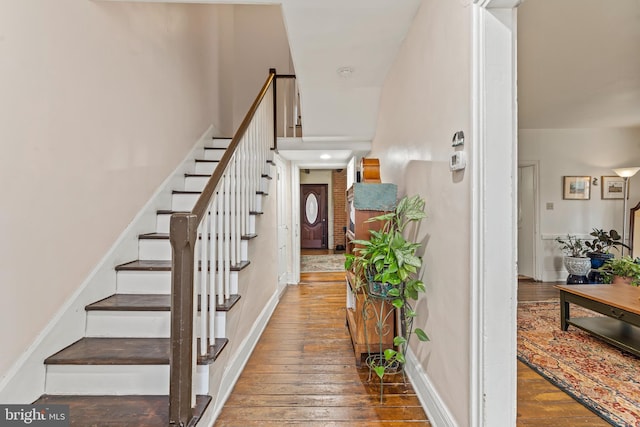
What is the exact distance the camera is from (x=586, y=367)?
86.0 inches

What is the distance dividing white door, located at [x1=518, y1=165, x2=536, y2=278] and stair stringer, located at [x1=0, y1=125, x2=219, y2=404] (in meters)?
5.48

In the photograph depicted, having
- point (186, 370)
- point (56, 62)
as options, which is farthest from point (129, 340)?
point (56, 62)

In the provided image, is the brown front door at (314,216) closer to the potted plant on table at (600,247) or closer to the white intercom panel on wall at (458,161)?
the potted plant on table at (600,247)

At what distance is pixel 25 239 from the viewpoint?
1.43 m

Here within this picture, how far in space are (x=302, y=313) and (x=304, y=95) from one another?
7.73 feet

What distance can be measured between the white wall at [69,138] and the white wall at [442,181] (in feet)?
6.61

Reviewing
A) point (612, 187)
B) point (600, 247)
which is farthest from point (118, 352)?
point (612, 187)

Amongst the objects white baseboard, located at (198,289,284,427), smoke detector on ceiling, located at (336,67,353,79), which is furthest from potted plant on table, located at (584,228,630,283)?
white baseboard, located at (198,289,284,427)

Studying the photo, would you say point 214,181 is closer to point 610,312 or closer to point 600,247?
point 610,312

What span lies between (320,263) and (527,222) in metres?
4.08

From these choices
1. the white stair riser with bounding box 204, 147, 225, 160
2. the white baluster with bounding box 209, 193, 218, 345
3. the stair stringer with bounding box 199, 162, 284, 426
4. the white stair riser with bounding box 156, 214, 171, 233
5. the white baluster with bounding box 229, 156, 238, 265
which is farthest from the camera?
the white stair riser with bounding box 204, 147, 225, 160

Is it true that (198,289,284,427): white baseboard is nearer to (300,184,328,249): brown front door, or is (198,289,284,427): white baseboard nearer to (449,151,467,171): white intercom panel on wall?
(449,151,467,171): white intercom panel on wall

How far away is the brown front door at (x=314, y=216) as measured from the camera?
9508 millimetres

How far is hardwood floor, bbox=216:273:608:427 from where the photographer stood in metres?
1.65
